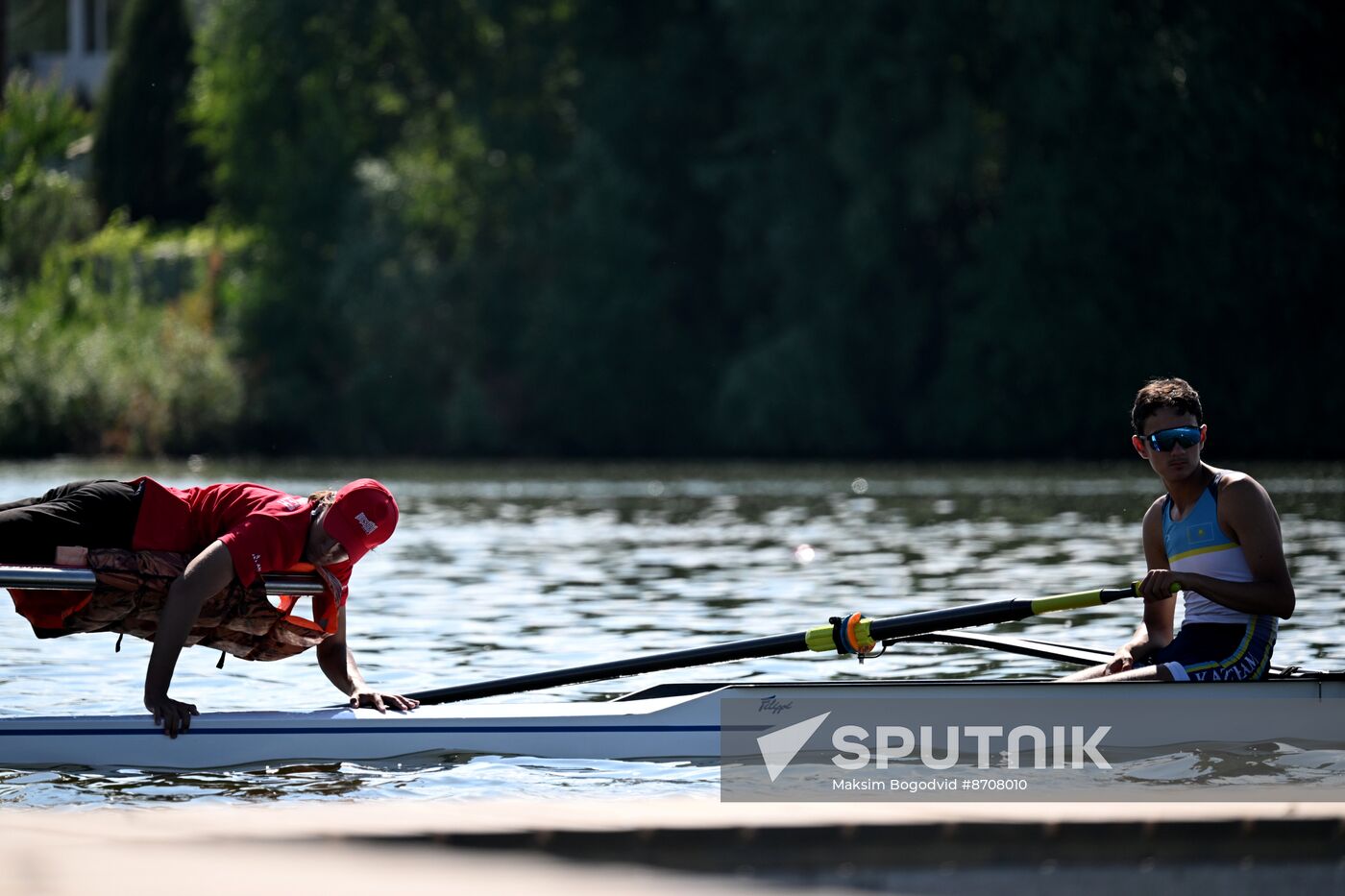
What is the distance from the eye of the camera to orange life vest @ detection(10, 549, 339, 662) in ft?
27.2

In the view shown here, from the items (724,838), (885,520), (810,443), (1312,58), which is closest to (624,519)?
(885,520)

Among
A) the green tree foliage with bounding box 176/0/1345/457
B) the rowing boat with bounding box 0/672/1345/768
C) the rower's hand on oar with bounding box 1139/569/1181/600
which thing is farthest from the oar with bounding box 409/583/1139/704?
the green tree foliage with bounding box 176/0/1345/457

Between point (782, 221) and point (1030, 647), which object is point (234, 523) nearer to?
point (1030, 647)

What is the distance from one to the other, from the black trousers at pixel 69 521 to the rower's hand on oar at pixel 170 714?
68 cm

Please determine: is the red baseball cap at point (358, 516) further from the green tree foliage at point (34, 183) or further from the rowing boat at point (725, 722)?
the green tree foliage at point (34, 183)

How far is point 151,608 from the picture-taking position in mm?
8508

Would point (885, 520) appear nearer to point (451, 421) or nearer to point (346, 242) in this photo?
point (451, 421)

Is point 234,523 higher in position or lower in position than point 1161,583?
higher

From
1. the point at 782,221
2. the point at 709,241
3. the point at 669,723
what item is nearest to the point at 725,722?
the point at 669,723

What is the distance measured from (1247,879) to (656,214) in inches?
1773

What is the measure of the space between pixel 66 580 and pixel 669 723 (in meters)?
2.55

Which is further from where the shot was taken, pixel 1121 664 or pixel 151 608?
pixel 1121 664

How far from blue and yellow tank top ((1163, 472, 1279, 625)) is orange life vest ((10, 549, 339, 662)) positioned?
3.54m

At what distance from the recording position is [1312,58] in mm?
43219
